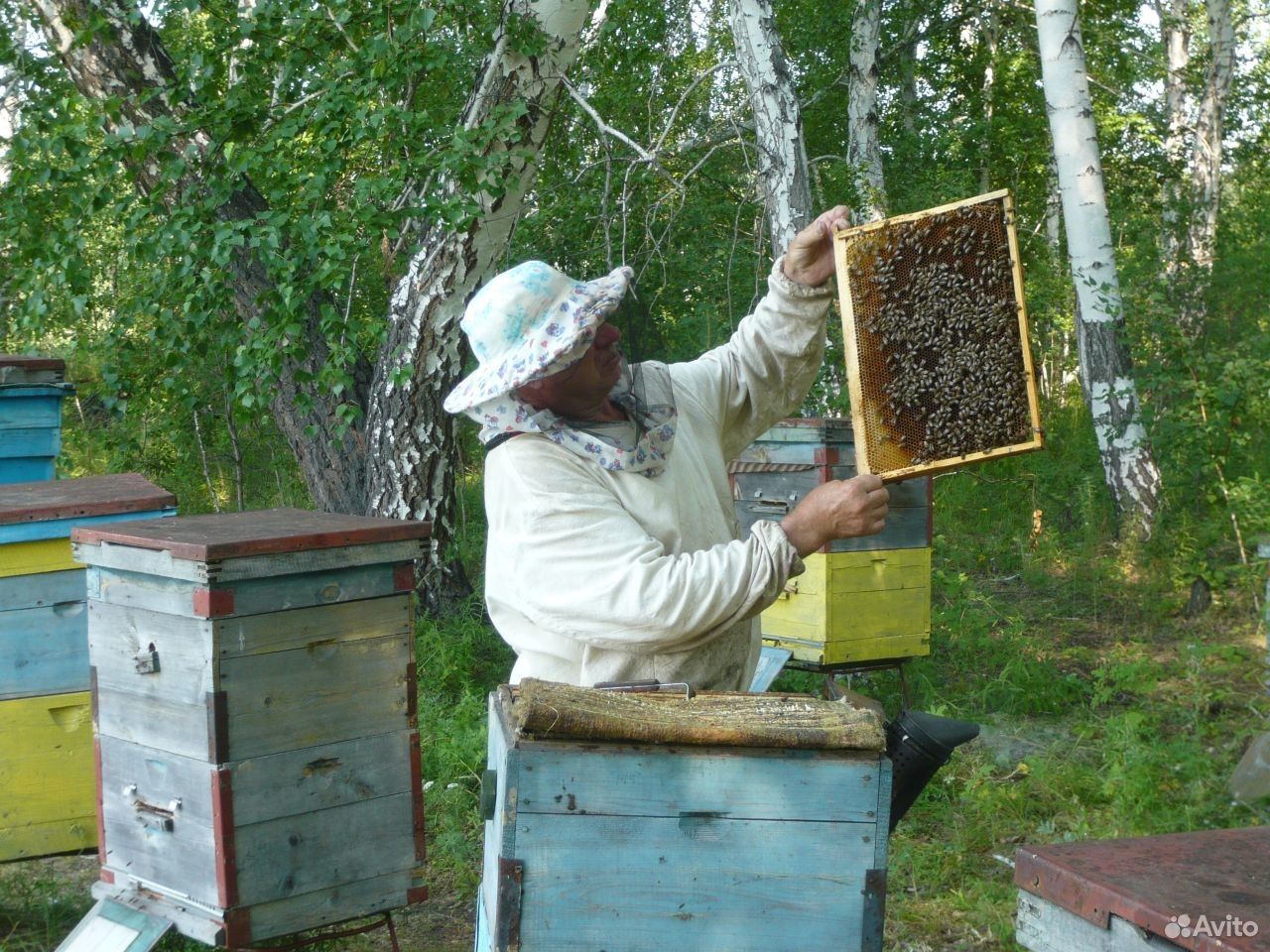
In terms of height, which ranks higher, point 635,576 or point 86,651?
point 635,576

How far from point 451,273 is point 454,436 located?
0.86 metres

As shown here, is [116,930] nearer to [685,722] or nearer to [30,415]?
[685,722]

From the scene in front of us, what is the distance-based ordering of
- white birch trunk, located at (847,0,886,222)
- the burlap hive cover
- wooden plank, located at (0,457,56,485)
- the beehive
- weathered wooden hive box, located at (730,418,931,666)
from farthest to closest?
white birch trunk, located at (847,0,886,222) < weathered wooden hive box, located at (730,418,931,666) < wooden plank, located at (0,457,56,485) < the beehive < the burlap hive cover

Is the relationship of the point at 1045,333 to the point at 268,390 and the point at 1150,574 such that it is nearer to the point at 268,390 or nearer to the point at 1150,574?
the point at 1150,574

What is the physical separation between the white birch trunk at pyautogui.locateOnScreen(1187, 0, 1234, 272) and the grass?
3.27m

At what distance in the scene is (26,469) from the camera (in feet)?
16.1

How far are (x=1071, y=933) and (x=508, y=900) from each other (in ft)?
2.82

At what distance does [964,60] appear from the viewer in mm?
15609

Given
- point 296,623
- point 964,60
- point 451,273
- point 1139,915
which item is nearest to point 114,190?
point 451,273

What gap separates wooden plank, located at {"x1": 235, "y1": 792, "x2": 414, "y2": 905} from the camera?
3006 millimetres

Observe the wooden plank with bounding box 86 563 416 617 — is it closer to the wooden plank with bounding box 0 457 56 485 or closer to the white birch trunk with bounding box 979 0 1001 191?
the wooden plank with bounding box 0 457 56 485

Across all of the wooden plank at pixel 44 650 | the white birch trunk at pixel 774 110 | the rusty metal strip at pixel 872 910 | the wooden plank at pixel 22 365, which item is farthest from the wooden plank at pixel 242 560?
the white birch trunk at pixel 774 110

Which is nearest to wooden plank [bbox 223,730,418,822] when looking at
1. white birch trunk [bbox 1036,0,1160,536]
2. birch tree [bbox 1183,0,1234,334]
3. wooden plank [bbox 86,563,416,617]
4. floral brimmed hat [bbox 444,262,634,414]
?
wooden plank [bbox 86,563,416,617]

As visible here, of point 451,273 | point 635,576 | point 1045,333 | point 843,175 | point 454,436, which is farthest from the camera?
point 1045,333
